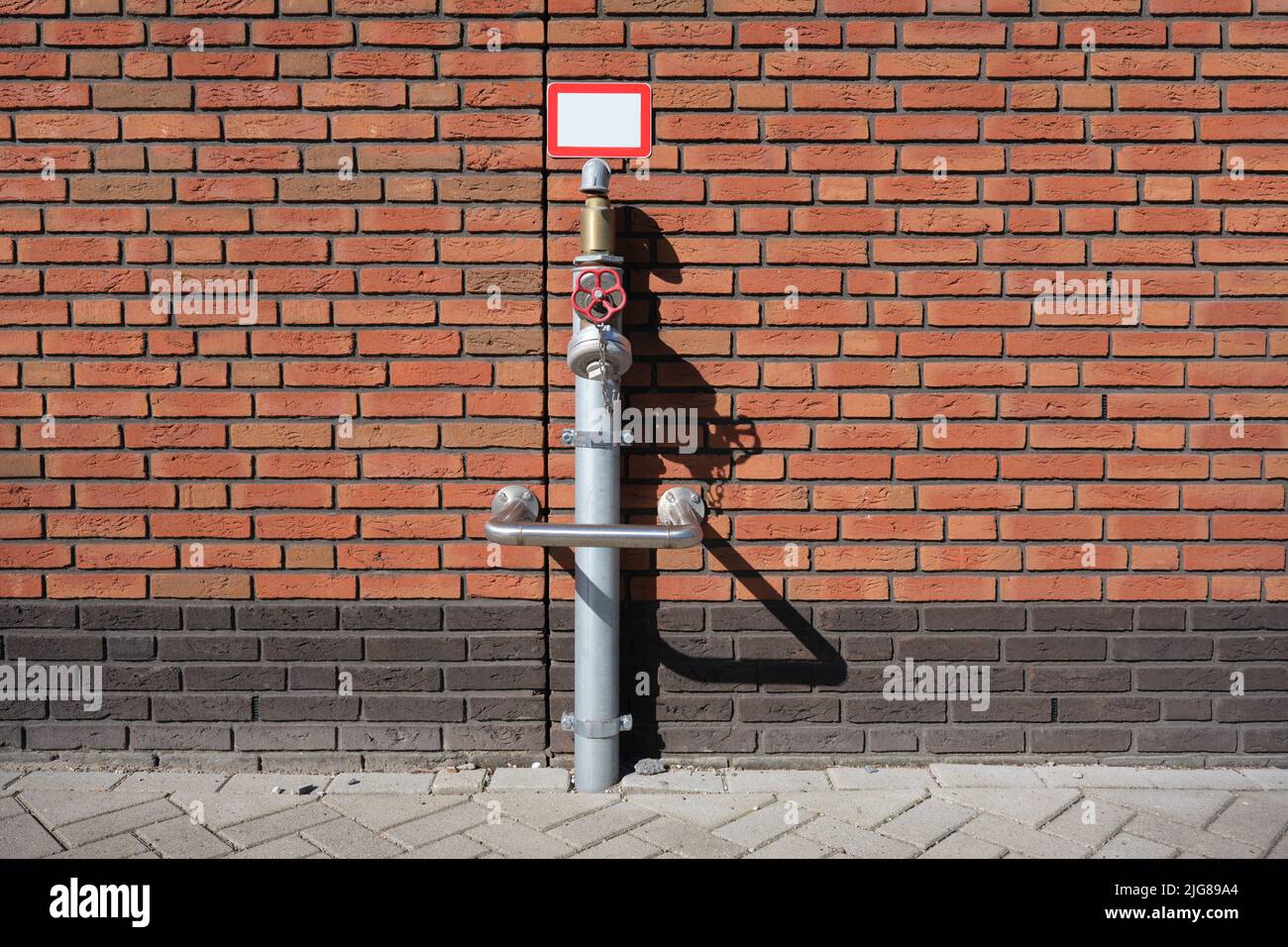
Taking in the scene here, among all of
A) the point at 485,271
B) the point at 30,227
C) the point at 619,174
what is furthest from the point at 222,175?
the point at 619,174

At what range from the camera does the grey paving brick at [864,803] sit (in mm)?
3572

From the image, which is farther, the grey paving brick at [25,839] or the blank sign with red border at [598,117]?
the blank sign with red border at [598,117]

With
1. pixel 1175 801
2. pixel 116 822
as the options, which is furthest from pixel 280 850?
pixel 1175 801

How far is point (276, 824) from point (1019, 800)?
2.37m

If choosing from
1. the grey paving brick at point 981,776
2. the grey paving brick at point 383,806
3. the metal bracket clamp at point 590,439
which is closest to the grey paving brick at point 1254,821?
the grey paving brick at point 981,776

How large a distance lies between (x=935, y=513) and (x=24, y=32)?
3524 mm

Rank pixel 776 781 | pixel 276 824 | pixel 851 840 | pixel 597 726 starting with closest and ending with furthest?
pixel 851 840 < pixel 276 824 < pixel 597 726 < pixel 776 781

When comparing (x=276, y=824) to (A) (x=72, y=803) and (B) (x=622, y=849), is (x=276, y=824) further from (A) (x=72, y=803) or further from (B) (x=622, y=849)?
(B) (x=622, y=849)

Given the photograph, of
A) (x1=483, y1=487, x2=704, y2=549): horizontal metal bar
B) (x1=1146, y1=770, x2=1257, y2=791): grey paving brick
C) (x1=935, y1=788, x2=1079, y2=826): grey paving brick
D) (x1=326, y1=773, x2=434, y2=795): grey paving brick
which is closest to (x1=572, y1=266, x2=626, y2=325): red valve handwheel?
(x1=483, y1=487, x2=704, y2=549): horizontal metal bar

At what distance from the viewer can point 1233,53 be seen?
3838 mm

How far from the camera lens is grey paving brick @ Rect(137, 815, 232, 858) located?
3.32 metres

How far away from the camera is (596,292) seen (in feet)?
11.6

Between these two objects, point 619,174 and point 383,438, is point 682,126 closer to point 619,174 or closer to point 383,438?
point 619,174

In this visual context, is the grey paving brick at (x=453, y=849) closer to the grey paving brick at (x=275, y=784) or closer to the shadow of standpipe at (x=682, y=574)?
the grey paving brick at (x=275, y=784)
